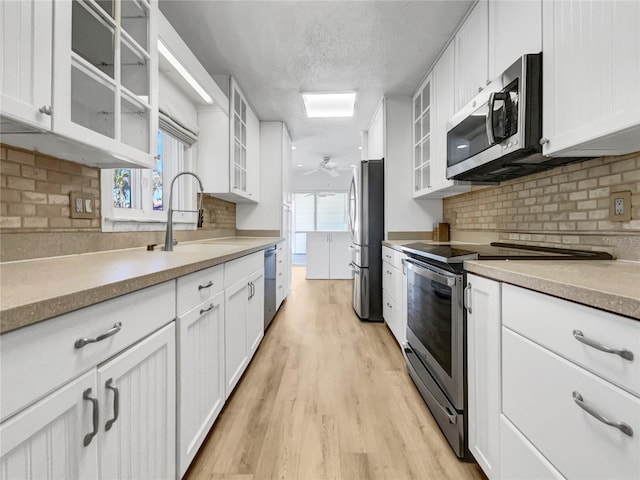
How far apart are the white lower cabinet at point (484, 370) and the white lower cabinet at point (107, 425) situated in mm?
1182

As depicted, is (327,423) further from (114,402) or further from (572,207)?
(572,207)

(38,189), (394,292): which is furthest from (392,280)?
(38,189)

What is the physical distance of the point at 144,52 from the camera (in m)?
1.46

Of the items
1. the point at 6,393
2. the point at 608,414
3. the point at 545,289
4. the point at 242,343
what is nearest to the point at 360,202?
the point at 242,343

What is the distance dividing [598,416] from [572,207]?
1197 mm

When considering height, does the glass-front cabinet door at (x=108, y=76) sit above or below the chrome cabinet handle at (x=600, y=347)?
above

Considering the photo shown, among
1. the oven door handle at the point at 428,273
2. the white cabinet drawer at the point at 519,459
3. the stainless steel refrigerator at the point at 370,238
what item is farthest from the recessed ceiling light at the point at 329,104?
the white cabinet drawer at the point at 519,459

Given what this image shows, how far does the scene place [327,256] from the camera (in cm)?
632

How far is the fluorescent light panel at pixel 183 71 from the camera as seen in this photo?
173 cm

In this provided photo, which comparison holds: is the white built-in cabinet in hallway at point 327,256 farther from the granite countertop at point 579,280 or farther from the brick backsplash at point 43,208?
the granite countertop at point 579,280

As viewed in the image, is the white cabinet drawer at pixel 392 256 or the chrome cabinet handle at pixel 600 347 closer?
the chrome cabinet handle at pixel 600 347

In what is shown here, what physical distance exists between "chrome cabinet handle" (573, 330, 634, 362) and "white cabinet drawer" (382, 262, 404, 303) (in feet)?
5.64

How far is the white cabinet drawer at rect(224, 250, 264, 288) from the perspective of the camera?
1690 mm

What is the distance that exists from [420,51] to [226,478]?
317 centimetres
